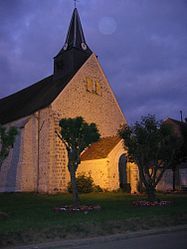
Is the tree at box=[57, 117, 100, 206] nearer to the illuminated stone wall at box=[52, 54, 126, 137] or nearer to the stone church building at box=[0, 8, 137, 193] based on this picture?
the stone church building at box=[0, 8, 137, 193]

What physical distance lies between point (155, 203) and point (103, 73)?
18795 millimetres

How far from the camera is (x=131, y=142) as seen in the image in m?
19.5

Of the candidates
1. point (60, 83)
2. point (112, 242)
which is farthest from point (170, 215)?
point (60, 83)

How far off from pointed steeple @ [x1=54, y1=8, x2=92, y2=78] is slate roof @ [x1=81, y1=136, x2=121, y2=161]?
24.8ft

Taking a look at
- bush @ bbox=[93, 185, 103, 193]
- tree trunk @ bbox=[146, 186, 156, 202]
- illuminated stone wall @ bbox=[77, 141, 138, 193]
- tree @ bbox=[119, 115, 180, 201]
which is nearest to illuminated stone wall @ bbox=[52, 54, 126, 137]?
illuminated stone wall @ bbox=[77, 141, 138, 193]

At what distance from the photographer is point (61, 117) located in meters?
28.3

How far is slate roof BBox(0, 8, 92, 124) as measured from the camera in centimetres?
3017

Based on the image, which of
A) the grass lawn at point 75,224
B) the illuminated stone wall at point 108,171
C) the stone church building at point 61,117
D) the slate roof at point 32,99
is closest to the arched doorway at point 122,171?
the stone church building at point 61,117

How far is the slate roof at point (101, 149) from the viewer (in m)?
27.2

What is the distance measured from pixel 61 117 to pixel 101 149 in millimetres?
4212

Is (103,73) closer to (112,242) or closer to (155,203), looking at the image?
(155,203)

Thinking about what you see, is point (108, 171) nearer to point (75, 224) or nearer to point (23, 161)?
point (23, 161)

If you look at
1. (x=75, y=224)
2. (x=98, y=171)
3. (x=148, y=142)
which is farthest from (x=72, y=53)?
(x=75, y=224)

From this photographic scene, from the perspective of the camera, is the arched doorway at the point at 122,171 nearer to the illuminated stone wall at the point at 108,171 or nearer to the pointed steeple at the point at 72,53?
the illuminated stone wall at the point at 108,171
